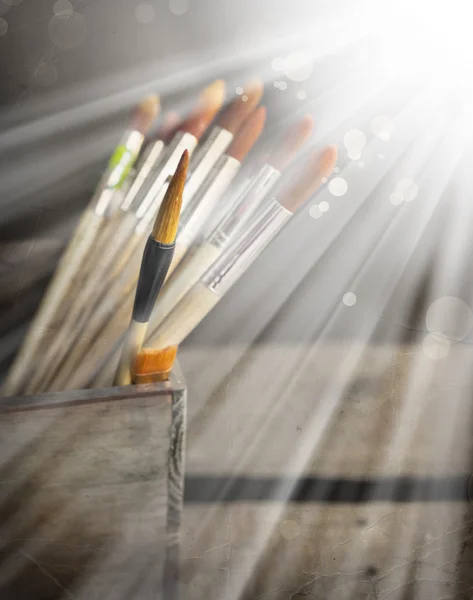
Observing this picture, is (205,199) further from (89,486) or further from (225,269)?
(89,486)

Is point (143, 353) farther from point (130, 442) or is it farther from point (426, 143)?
point (426, 143)

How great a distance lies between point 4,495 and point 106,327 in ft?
0.55

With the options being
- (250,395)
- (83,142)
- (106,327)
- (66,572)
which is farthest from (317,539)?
(83,142)

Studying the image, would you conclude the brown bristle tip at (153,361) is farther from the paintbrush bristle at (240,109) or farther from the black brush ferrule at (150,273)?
the paintbrush bristle at (240,109)

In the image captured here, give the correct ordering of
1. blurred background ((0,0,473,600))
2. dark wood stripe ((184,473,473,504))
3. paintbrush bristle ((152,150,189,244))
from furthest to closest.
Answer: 1. dark wood stripe ((184,473,473,504))
2. blurred background ((0,0,473,600))
3. paintbrush bristle ((152,150,189,244))

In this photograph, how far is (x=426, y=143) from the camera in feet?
1.89

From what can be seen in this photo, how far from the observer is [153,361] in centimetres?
43

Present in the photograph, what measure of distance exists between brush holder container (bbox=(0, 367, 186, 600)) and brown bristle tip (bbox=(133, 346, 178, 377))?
0.05 ft

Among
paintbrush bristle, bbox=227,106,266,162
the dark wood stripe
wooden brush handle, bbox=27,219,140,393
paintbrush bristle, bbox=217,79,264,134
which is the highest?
paintbrush bristle, bbox=217,79,264,134

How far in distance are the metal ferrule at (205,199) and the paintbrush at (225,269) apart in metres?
0.04

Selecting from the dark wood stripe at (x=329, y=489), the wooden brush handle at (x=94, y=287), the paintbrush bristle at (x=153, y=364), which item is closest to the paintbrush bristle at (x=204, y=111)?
the wooden brush handle at (x=94, y=287)

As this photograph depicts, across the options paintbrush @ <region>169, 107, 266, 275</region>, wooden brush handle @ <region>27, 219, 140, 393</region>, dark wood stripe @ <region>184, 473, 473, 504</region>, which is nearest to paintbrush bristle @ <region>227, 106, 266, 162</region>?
paintbrush @ <region>169, 107, 266, 275</region>

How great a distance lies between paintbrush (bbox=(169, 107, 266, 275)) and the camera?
462 millimetres

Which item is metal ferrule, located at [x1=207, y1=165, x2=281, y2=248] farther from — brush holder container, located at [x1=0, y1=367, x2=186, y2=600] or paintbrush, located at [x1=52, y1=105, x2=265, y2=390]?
brush holder container, located at [x1=0, y1=367, x2=186, y2=600]
